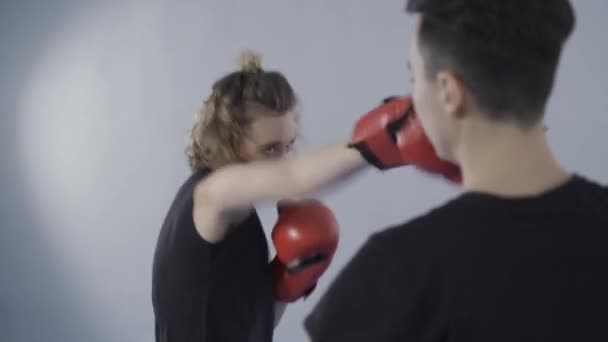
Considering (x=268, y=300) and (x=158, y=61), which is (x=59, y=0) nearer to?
(x=158, y=61)

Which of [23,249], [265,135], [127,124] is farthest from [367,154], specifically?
[23,249]

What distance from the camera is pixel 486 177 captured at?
0.59m

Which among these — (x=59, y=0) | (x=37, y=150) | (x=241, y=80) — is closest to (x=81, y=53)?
(x=59, y=0)

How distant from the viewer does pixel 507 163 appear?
23.3 inches

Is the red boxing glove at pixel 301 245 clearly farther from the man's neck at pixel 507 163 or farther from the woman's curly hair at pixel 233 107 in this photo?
the man's neck at pixel 507 163

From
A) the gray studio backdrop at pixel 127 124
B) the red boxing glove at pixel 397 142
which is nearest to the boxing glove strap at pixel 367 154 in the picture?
the red boxing glove at pixel 397 142

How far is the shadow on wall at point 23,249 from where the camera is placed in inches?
93.0

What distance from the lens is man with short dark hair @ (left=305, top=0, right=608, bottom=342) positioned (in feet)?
1.81

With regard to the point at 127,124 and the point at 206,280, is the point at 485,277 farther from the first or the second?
the point at 127,124

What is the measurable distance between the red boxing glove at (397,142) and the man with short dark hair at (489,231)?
12.3 inches

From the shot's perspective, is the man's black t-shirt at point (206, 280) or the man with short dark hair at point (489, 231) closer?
the man with short dark hair at point (489, 231)

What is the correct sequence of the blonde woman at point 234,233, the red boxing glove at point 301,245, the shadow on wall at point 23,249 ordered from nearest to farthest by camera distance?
the blonde woman at point 234,233 < the red boxing glove at point 301,245 < the shadow on wall at point 23,249

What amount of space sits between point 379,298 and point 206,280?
2.10 feet

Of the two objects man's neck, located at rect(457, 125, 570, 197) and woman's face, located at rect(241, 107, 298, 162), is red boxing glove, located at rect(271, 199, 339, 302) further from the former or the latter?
man's neck, located at rect(457, 125, 570, 197)
